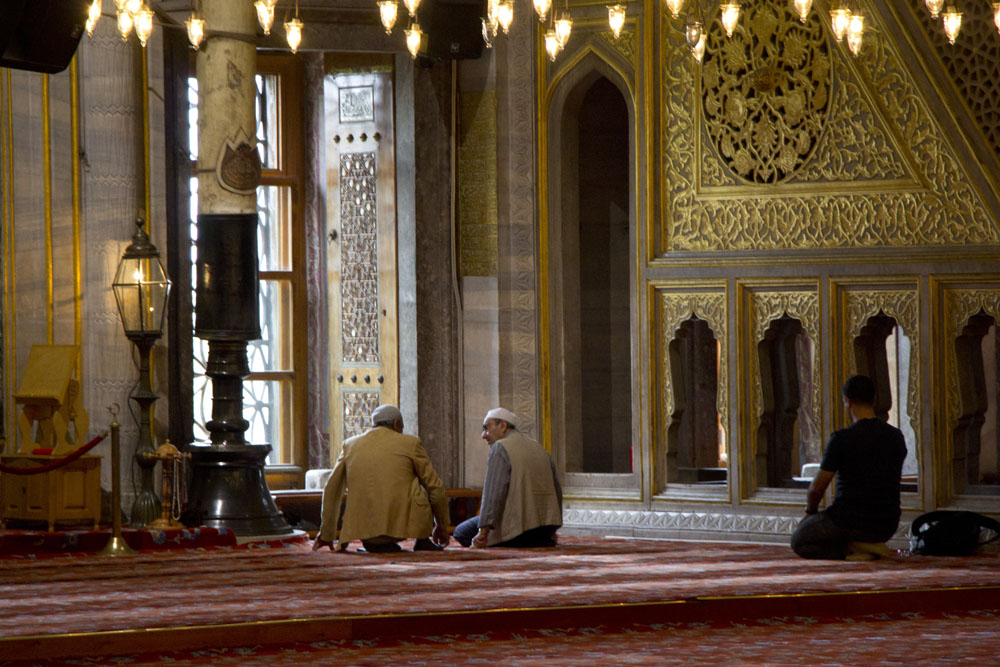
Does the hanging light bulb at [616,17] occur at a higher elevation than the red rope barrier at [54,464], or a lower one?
higher

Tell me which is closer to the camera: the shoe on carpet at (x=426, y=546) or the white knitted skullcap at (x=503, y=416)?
the shoe on carpet at (x=426, y=546)

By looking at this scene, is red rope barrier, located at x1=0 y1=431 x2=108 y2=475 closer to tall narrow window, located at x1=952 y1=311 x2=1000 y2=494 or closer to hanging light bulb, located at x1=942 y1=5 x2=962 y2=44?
tall narrow window, located at x1=952 y1=311 x2=1000 y2=494

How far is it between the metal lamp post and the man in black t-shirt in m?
3.72

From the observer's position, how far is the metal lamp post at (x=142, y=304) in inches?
356

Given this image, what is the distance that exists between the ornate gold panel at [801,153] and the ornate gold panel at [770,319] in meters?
0.26

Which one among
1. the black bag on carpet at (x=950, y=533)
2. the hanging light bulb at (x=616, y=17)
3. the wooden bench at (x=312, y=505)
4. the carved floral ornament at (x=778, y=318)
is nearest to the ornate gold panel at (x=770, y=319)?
the carved floral ornament at (x=778, y=318)

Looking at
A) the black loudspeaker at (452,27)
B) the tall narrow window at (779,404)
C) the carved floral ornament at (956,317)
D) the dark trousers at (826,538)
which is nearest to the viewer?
the dark trousers at (826,538)

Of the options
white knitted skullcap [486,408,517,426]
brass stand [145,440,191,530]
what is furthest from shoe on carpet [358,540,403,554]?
brass stand [145,440,191,530]

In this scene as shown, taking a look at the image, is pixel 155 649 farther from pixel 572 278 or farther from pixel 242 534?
pixel 572 278

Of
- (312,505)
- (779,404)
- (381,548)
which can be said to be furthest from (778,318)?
(312,505)

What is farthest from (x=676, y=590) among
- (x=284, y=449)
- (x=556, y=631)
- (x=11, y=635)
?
(x=284, y=449)

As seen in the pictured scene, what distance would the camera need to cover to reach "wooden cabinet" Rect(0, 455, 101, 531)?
8508mm

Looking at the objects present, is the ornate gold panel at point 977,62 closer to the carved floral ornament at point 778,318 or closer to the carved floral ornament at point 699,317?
the carved floral ornament at point 778,318

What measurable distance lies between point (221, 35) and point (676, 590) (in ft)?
13.1
